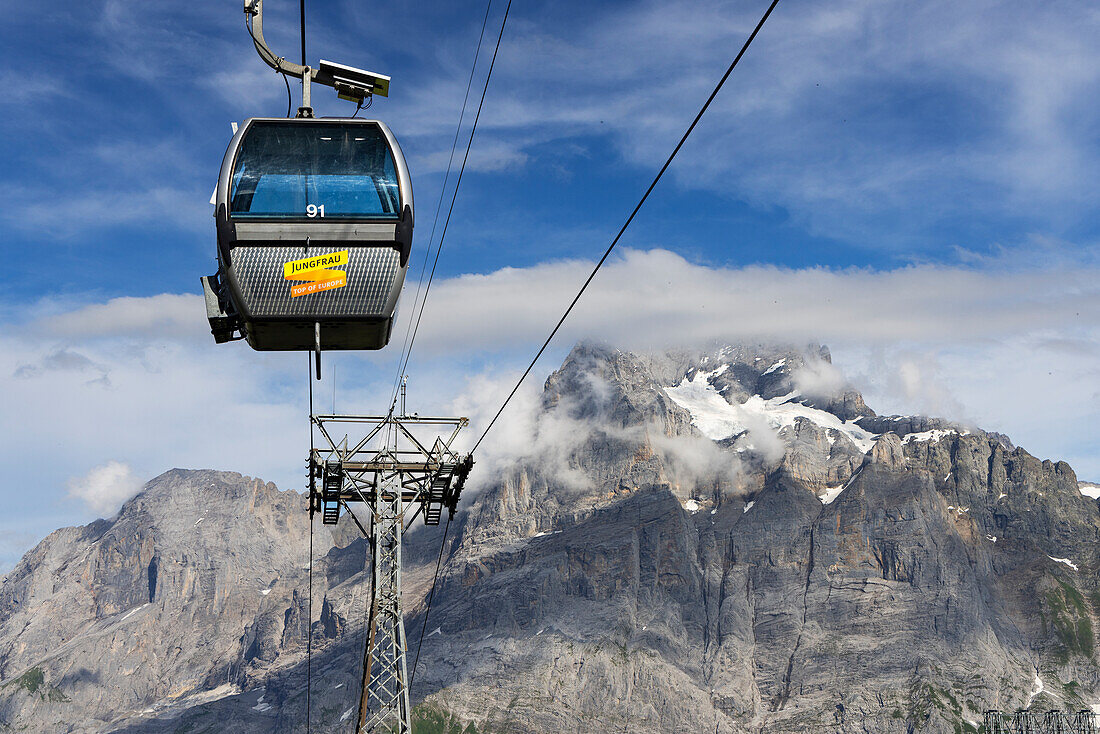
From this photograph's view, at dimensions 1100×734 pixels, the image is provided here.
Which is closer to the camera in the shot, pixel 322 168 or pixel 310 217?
pixel 310 217

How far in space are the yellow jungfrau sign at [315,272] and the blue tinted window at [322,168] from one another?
67cm

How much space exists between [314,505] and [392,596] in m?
4.34

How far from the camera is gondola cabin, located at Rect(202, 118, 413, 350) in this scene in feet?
64.2

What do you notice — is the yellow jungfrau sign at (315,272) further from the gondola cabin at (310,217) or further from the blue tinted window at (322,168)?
the blue tinted window at (322,168)

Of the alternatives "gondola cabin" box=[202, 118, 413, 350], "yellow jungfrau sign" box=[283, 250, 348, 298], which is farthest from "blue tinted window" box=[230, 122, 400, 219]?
"yellow jungfrau sign" box=[283, 250, 348, 298]

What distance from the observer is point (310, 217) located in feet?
64.4

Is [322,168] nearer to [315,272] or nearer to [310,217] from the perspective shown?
[310,217]

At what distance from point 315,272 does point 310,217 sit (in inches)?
34.4

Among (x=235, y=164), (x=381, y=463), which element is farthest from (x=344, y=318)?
(x=381, y=463)

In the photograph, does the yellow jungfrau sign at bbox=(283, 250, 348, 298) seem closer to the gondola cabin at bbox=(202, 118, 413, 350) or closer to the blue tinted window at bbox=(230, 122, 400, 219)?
the gondola cabin at bbox=(202, 118, 413, 350)

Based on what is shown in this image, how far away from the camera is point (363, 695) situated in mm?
35156

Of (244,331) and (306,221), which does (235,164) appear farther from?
(244,331)

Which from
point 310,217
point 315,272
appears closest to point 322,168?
point 310,217

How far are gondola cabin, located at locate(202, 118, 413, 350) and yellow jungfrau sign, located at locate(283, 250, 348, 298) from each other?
0.05 ft
